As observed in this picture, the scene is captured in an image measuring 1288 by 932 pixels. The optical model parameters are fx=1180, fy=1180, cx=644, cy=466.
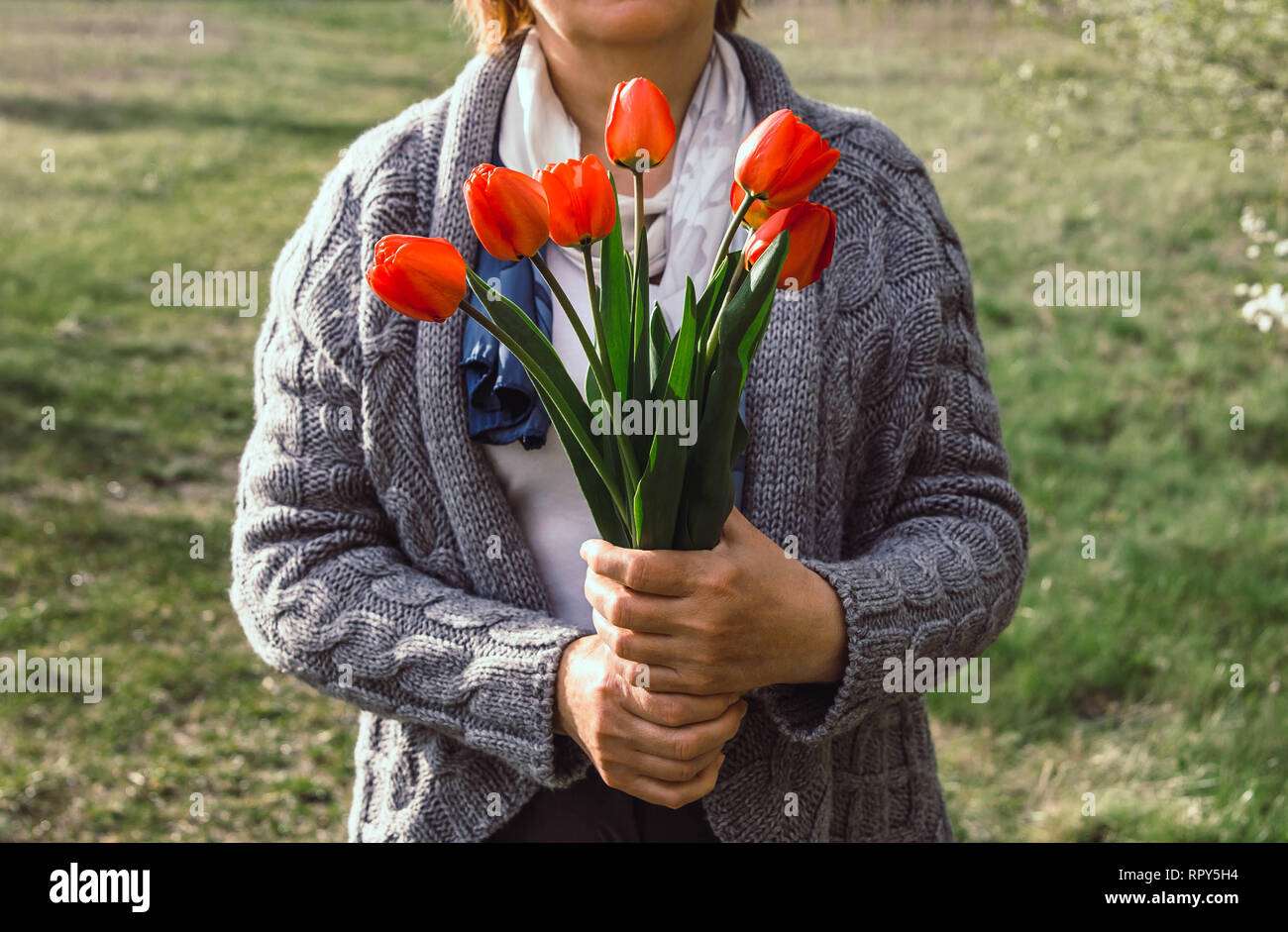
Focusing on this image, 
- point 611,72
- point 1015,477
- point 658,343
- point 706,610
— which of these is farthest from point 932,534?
point 1015,477

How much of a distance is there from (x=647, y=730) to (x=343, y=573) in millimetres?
498

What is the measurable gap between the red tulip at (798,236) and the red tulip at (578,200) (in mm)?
145

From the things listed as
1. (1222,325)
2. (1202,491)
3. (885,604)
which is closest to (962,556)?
(885,604)

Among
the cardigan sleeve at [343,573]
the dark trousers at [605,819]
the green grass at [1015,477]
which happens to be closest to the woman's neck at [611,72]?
the cardigan sleeve at [343,573]

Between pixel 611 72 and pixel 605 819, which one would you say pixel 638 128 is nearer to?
pixel 611 72

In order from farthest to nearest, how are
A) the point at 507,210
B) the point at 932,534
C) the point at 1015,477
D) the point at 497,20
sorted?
the point at 1015,477 → the point at 497,20 → the point at 932,534 → the point at 507,210

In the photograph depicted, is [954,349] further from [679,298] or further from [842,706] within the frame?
[842,706]

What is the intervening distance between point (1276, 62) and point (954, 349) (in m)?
4.34

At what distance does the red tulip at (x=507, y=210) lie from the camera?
3.47 ft

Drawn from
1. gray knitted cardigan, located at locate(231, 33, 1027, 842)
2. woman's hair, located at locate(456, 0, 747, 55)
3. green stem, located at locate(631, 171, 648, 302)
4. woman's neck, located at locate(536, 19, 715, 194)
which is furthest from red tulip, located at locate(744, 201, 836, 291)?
woman's hair, located at locate(456, 0, 747, 55)

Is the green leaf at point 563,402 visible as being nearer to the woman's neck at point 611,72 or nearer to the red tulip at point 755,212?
the red tulip at point 755,212

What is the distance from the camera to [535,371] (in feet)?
3.72

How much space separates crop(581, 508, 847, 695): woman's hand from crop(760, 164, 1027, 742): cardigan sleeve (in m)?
0.11

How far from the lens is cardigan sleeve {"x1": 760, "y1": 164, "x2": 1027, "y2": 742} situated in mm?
1452
